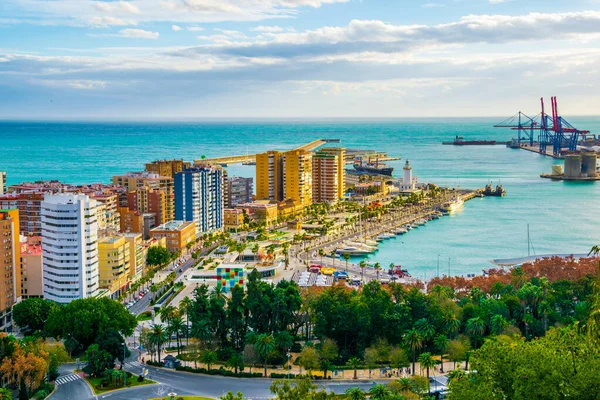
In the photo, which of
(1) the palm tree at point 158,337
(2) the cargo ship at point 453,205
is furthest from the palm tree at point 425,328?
(2) the cargo ship at point 453,205

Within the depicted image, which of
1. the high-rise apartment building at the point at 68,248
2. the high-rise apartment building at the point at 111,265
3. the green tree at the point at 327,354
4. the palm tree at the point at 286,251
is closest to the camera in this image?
the green tree at the point at 327,354

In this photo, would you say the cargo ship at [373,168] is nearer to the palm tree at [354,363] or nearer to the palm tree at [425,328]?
the palm tree at [425,328]

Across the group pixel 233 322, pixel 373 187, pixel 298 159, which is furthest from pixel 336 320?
pixel 373 187

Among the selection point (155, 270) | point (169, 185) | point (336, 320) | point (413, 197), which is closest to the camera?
point (336, 320)

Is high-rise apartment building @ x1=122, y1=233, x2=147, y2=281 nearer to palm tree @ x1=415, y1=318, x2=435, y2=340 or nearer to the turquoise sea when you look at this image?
the turquoise sea

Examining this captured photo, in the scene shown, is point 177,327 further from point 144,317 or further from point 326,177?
point 326,177

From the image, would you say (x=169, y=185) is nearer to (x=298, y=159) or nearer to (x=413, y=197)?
(x=298, y=159)
